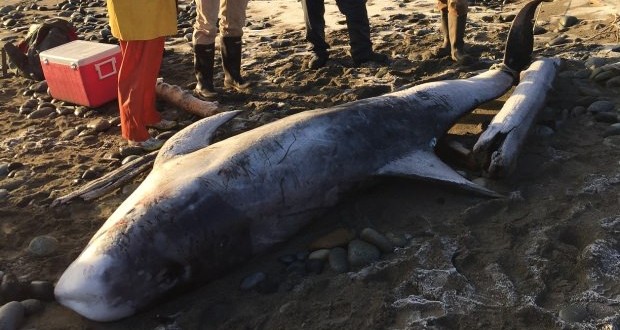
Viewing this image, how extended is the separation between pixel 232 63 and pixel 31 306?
3.96 m

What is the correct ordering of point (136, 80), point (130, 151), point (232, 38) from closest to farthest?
point (130, 151) → point (136, 80) → point (232, 38)

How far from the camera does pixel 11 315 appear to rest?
3.33 metres

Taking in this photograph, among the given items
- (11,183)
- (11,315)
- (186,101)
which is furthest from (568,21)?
(11,315)

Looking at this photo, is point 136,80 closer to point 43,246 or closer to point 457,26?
point 43,246

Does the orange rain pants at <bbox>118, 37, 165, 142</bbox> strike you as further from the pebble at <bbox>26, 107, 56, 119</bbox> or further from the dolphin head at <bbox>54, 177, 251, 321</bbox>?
A: the dolphin head at <bbox>54, 177, 251, 321</bbox>

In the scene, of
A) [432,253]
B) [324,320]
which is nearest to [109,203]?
[324,320]

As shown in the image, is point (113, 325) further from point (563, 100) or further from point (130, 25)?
point (563, 100)

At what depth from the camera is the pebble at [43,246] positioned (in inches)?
155

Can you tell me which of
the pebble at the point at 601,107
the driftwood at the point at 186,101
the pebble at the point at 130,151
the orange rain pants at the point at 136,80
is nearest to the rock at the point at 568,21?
the pebble at the point at 601,107

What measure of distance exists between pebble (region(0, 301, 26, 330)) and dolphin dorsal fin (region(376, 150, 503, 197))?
7.55 feet

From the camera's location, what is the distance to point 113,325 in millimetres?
3330

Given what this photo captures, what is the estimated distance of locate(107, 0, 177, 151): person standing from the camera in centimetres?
525

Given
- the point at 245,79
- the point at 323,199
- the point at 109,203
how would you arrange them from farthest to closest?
the point at 245,79
the point at 109,203
the point at 323,199

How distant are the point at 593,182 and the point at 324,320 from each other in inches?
85.7
